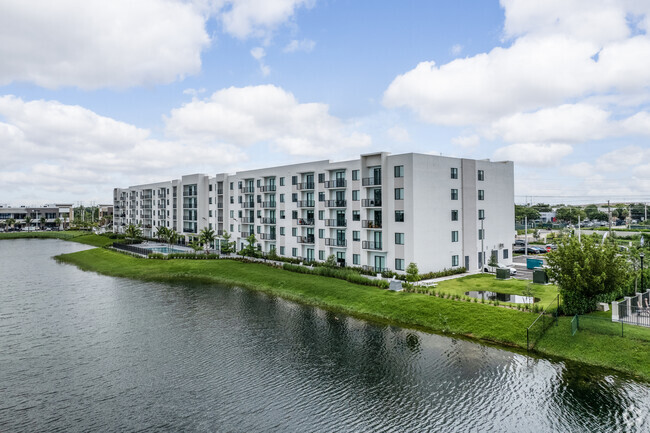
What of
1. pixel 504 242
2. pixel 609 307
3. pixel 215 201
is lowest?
pixel 609 307

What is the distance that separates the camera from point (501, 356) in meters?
25.2

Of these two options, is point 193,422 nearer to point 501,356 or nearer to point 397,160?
point 501,356

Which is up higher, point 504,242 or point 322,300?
point 504,242

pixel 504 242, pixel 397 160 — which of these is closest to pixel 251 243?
pixel 397 160

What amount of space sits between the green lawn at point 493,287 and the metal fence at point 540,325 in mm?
4436

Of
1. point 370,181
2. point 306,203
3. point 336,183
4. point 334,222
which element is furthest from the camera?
point 306,203

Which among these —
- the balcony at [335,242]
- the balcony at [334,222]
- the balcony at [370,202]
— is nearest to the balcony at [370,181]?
the balcony at [370,202]

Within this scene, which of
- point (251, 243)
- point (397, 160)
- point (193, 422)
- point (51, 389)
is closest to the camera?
point (193, 422)

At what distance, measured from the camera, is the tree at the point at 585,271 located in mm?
26859

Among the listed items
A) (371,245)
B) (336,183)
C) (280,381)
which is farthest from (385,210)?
(280,381)

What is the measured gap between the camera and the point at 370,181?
159ft

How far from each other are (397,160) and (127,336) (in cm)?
3234

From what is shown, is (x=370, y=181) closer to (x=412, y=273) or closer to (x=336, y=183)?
(x=336, y=183)

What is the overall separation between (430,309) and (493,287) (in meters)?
10.5
